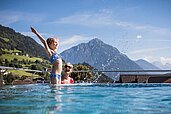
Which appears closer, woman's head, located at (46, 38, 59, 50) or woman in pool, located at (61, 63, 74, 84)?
woman's head, located at (46, 38, 59, 50)

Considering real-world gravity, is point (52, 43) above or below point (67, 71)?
above

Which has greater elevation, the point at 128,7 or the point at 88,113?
the point at 128,7

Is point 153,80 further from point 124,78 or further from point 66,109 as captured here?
point 66,109

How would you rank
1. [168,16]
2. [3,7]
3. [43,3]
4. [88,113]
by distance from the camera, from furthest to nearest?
[3,7]
[43,3]
[168,16]
[88,113]

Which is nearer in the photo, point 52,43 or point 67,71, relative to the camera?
point 52,43

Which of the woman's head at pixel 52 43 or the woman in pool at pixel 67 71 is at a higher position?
the woman's head at pixel 52 43

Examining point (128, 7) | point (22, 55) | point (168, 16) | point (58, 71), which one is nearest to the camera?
point (58, 71)

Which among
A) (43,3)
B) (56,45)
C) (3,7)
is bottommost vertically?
(56,45)

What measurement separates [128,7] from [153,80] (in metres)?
4.87

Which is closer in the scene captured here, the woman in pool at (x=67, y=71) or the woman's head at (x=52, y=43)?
the woman's head at (x=52, y=43)

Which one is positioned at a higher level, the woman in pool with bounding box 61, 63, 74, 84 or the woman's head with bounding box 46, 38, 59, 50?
the woman's head with bounding box 46, 38, 59, 50

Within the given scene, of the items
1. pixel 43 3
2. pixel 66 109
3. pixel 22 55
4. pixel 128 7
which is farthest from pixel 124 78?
pixel 22 55

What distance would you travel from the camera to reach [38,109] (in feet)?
8.05

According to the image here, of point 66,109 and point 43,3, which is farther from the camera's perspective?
point 43,3
